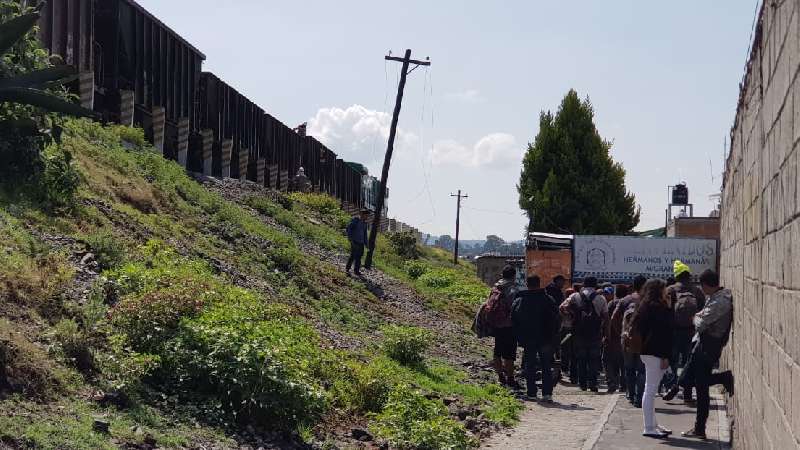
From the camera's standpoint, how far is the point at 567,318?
48.4ft

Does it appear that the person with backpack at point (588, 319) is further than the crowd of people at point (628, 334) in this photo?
Yes

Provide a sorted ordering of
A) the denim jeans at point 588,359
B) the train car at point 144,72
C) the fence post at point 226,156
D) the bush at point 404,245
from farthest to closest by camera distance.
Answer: the bush at point 404,245, the fence post at point 226,156, the train car at point 144,72, the denim jeans at point 588,359

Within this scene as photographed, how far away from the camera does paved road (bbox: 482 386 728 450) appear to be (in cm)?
972

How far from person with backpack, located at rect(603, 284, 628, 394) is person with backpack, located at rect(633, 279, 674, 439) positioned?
2999mm

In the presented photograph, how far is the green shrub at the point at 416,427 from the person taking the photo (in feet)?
30.0

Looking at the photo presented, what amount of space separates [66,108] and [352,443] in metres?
4.12

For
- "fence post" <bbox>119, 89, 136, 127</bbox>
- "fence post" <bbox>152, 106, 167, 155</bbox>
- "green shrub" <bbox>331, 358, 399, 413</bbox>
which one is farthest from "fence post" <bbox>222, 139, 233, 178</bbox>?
"green shrub" <bbox>331, 358, 399, 413</bbox>

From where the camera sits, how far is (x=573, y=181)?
46.0 metres

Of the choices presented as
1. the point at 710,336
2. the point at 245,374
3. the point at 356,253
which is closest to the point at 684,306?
the point at 710,336

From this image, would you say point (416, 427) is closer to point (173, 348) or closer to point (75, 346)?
point (173, 348)

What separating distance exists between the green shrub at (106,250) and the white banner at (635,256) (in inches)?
491

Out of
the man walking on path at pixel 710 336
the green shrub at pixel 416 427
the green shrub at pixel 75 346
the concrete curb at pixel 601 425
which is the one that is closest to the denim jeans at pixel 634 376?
the concrete curb at pixel 601 425

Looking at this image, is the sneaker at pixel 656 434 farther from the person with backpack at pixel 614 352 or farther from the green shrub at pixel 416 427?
the person with backpack at pixel 614 352

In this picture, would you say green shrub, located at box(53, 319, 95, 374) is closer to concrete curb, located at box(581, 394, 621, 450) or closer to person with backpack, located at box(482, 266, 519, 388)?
concrete curb, located at box(581, 394, 621, 450)
